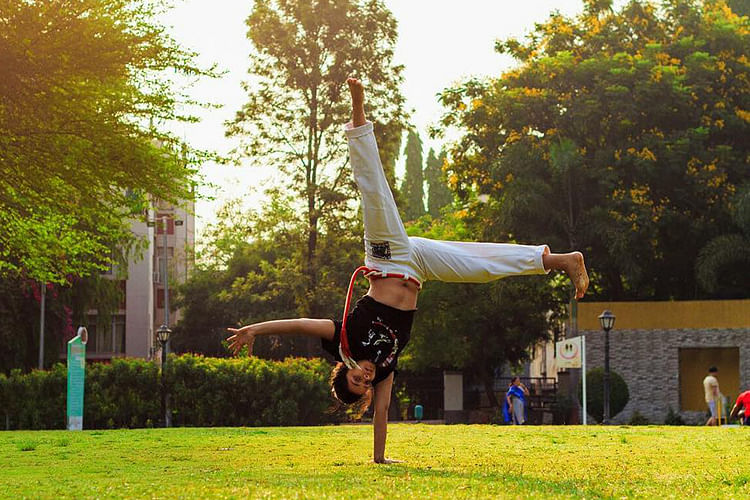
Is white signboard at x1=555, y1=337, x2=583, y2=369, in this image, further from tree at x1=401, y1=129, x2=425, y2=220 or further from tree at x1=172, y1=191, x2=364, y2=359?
tree at x1=401, y1=129, x2=425, y2=220

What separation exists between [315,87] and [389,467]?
3254 centimetres

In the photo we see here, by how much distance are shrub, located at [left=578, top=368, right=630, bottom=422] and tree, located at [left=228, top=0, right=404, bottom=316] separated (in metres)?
10.8

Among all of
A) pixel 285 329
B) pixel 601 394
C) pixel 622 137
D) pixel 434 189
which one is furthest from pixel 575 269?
pixel 434 189

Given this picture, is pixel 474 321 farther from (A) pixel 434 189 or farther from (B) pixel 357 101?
(B) pixel 357 101

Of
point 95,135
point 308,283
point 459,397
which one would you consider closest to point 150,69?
point 95,135

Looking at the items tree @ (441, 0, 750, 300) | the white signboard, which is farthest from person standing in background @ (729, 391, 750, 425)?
tree @ (441, 0, 750, 300)

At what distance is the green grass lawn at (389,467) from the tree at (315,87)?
27.3 m

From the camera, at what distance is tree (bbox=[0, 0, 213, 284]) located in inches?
734

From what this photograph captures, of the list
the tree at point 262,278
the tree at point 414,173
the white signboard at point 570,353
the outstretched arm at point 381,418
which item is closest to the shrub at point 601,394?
the white signboard at point 570,353

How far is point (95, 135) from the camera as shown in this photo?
1961 cm

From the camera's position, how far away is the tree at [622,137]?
123ft

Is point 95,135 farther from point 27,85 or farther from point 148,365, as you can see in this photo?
point 148,365

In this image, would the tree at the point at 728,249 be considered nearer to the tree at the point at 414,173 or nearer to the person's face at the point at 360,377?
the person's face at the point at 360,377

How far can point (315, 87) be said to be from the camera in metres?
39.6
